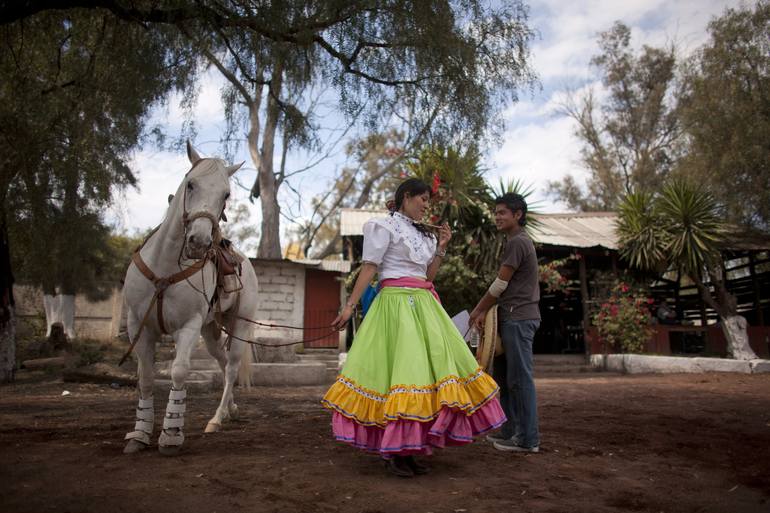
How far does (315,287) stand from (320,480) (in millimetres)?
14990

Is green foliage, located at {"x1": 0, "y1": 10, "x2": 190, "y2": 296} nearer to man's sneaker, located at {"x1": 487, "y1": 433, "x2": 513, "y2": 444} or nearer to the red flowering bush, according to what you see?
man's sneaker, located at {"x1": 487, "y1": 433, "x2": 513, "y2": 444}

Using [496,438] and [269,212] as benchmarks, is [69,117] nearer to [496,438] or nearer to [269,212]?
[496,438]

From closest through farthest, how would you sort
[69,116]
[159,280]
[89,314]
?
[159,280], [69,116], [89,314]

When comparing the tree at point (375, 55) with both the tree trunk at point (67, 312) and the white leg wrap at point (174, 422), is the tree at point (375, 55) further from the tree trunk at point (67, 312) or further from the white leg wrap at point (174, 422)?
the tree trunk at point (67, 312)

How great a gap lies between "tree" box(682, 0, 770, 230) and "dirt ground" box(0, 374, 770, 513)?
11.0 meters

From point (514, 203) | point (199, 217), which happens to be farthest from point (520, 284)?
point (199, 217)

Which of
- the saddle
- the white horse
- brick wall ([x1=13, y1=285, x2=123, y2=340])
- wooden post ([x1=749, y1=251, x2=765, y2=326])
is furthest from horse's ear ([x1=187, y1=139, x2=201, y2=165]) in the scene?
brick wall ([x1=13, y1=285, x2=123, y2=340])

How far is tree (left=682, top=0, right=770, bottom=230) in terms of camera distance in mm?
14516

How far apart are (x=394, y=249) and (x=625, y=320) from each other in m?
10.4

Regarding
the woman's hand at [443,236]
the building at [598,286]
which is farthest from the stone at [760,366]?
the woman's hand at [443,236]

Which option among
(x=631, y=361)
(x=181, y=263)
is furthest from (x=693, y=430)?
(x=631, y=361)

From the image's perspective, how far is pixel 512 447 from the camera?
4.11 meters

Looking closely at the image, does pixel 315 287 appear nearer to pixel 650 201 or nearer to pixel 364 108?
pixel 650 201

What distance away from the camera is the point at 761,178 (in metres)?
14.6
